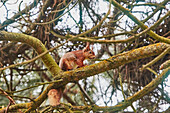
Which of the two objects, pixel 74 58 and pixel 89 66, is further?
pixel 74 58

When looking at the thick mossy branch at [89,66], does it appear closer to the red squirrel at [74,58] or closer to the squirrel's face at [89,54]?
the red squirrel at [74,58]

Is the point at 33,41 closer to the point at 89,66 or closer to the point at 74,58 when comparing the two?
the point at 89,66

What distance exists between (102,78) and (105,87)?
0.18 meters

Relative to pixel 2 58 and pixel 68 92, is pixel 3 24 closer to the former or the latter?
→ pixel 2 58

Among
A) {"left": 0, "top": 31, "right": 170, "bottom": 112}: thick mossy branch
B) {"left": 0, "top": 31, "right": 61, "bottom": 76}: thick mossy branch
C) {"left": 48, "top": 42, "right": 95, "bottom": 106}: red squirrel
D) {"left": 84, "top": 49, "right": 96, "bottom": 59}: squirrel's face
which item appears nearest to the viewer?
{"left": 0, "top": 31, "right": 170, "bottom": 112}: thick mossy branch

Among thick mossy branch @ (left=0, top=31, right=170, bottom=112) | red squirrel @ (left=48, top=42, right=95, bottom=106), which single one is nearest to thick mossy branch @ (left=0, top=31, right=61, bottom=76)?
thick mossy branch @ (left=0, top=31, right=170, bottom=112)

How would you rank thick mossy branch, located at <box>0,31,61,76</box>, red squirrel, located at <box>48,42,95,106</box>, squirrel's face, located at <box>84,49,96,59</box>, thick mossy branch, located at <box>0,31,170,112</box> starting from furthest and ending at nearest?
squirrel's face, located at <box>84,49,96,59</box>
red squirrel, located at <box>48,42,95,106</box>
thick mossy branch, located at <box>0,31,61,76</box>
thick mossy branch, located at <box>0,31,170,112</box>

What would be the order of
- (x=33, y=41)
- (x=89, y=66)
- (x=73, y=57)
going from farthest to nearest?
(x=73, y=57), (x=33, y=41), (x=89, y=66)

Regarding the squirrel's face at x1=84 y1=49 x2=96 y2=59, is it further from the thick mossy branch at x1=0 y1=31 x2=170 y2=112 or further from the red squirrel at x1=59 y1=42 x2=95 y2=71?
the thick mossy branch at x1=0 y1=31 x2=170 y2=112

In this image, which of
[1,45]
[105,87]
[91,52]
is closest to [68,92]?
[105,87]

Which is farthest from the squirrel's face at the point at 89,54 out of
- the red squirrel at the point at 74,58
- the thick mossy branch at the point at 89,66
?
the thick mossy branch at the point at 89,66

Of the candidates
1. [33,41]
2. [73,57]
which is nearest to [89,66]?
[33,41]

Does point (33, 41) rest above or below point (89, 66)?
above

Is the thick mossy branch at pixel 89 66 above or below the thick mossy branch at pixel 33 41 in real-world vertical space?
below
